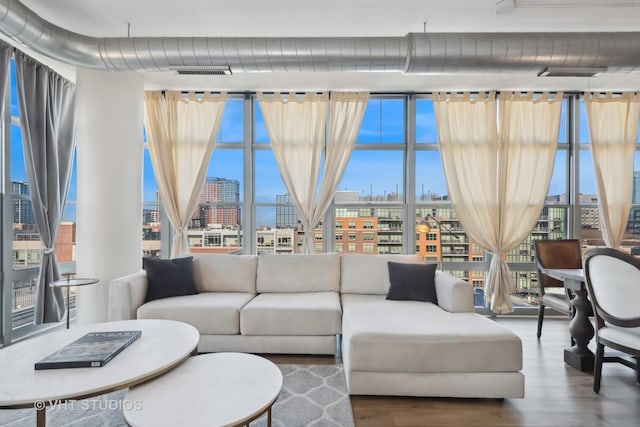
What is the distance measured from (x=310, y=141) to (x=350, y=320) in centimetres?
232

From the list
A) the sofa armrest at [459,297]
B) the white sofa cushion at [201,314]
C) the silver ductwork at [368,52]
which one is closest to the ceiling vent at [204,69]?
the silver ductwork at [368,52]

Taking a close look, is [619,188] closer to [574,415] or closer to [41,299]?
[574,415]

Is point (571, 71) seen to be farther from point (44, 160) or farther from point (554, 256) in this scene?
point (44, 160)

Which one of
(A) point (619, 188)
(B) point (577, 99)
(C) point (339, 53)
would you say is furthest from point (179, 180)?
(A) point (619, 188)

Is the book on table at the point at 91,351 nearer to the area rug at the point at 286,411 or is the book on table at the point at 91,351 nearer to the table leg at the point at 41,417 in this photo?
the table leg at the point at 41,417

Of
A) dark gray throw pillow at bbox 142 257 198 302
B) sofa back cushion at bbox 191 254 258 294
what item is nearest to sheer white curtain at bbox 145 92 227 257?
sofa back cushion at bbox 191 254 258 294

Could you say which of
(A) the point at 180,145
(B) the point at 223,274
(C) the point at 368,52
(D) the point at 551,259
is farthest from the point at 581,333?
(A) the point at 180,145

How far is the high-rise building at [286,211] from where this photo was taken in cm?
427

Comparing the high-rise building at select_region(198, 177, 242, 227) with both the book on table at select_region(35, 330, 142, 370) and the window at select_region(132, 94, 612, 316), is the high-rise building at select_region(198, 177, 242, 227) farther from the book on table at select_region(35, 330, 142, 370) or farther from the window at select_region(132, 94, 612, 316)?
the book on table at select_region(35, 330, 142, 370)

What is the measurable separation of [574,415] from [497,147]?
9.47ft

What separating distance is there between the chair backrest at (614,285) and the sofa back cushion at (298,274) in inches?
82.4

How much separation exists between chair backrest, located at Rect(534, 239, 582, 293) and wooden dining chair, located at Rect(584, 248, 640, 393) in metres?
1.08

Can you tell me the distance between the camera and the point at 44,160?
3.39 meters

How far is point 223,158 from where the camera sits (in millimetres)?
4312
